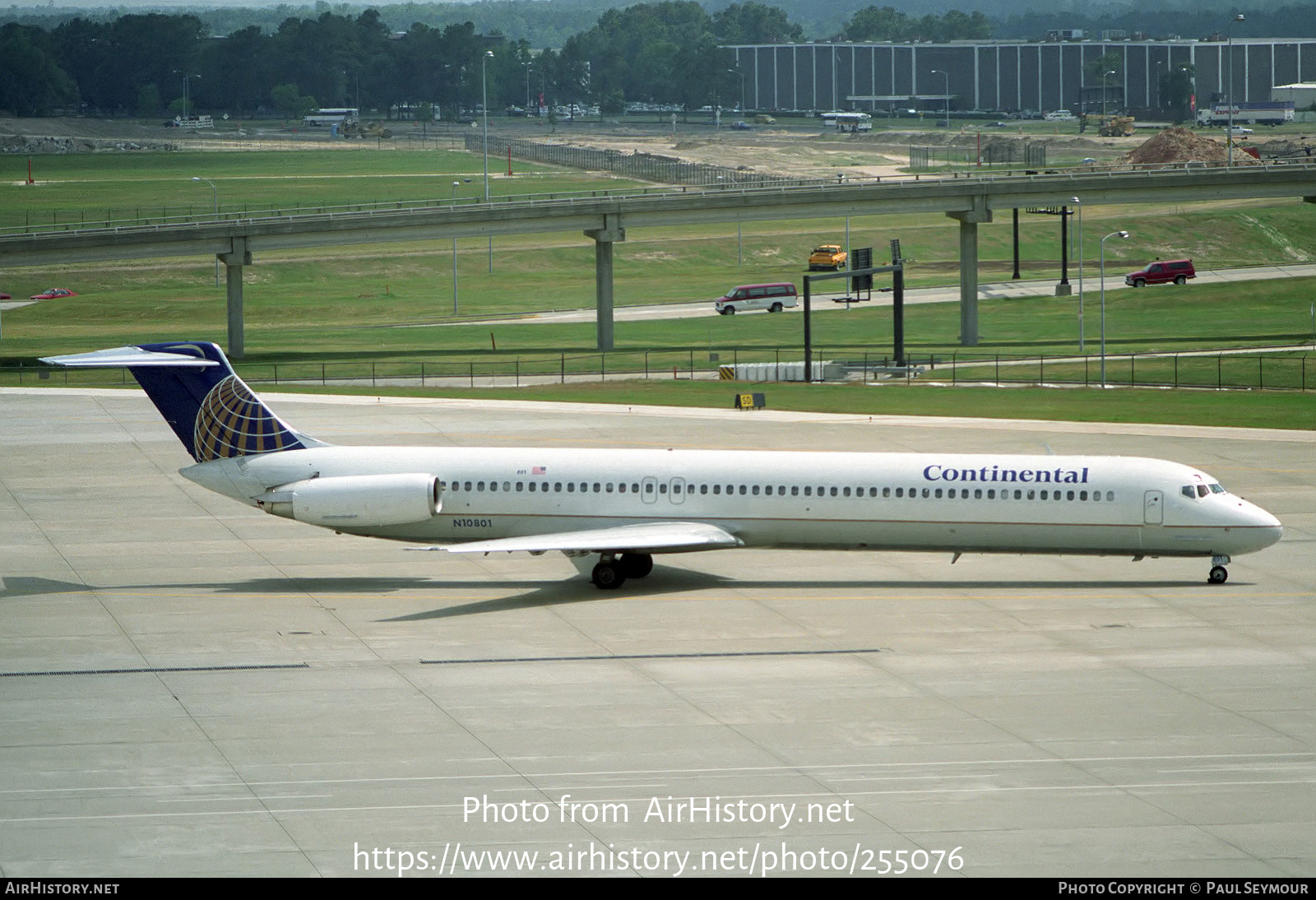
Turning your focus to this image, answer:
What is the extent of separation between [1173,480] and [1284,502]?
Result: 46.7 feet

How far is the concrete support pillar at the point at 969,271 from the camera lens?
110m

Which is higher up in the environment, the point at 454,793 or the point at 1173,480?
the point at 1173,480

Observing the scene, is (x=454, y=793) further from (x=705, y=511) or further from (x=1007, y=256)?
(x=1007, y=256)

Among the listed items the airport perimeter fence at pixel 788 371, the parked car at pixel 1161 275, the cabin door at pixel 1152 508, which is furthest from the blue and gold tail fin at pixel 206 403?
the parked car at pixel 1161 275

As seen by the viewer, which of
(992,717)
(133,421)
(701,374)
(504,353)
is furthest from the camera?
(504,353)

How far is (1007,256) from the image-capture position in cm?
16575

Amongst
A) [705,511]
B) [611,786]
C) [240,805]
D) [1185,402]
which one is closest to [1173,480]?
[705,511]

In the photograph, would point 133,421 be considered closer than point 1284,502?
No

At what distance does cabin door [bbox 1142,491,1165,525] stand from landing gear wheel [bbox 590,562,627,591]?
13.1m

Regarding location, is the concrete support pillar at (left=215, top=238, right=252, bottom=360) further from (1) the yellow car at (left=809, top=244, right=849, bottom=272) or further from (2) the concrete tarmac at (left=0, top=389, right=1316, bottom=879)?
Result: (1) the yellow car at (left=809, top=244, right=849, bottom=272)

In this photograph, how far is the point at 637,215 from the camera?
115 meters

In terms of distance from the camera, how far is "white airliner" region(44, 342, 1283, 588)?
134 ft

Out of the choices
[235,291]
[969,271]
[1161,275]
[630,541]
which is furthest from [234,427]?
[1161,275]

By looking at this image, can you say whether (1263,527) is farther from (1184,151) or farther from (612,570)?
(1184,151)
